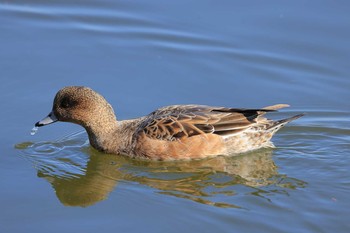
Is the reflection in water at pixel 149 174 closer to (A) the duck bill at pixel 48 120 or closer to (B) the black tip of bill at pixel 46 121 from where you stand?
(B) the black tip of bill at pixel 46 121

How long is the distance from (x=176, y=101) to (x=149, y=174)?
1.85m

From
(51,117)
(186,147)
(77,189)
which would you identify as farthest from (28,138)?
(186,147)

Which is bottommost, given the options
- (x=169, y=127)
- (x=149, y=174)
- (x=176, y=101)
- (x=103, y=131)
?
(x=149, y=174)

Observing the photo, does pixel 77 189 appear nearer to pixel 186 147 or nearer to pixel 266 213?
pixel 186 147

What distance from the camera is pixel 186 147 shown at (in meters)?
10.0

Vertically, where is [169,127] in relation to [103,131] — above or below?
above

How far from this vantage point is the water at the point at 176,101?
8594 millimetres

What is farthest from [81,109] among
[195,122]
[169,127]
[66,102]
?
[195,122]

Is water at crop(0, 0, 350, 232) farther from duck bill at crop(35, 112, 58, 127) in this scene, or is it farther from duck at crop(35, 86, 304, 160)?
duck bill at crop(35, 112, 58, 127)

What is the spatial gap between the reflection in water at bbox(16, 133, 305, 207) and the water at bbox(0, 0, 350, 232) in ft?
0.07

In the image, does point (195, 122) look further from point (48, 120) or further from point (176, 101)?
point (48, 120)

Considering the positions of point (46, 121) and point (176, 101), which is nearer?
point (46, 121)

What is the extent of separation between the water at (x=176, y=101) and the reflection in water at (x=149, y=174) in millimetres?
20

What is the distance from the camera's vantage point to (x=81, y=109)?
406 inches
